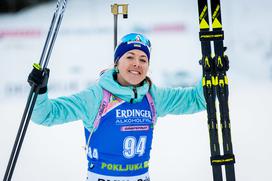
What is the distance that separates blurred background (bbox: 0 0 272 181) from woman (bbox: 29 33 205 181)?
4.36ft

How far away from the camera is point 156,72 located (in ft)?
25.2

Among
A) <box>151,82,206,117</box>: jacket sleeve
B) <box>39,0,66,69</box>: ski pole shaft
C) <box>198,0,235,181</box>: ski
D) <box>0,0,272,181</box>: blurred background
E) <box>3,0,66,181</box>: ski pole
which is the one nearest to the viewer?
<box>3,0,66,181</box>: ski pole

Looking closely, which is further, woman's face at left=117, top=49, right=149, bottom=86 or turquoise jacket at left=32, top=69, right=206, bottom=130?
woman's face at left=117, top=49, right=149, bottom=86

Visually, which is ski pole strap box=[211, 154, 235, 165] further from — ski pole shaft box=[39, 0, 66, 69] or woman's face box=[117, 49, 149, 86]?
ski pole shaft box=[39, 0, 66, 69]

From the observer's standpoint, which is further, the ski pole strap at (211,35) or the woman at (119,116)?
the ski pole strap at (211,35)

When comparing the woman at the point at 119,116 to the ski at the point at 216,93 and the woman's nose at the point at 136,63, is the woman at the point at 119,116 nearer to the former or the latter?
the woman's nose at the point at 136,63

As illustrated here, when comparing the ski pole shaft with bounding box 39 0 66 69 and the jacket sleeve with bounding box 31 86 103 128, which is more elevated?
the ski pole shaft with bounding box 39 0 66 69

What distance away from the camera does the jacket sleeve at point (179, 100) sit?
237 cm

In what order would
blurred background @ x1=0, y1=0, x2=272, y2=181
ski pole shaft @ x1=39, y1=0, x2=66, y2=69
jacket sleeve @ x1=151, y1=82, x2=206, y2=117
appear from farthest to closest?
blurred background @ x1=0, y1=0, x2=272, y2=181 → jacket sleeve @ x1=151, y1=82, x2=206, y2=117 → ski pole shaft @ x1=39, y1=0, x2=66, y2=69

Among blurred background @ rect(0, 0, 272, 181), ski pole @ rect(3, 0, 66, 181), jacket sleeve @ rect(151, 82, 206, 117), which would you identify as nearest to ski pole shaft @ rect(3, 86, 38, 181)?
ski pole @ rect(3, 0, 66, 181)

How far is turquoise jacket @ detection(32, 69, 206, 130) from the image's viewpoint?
2068mm

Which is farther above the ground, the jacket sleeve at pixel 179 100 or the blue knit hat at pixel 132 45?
the blue knit hat at pixel 132 45

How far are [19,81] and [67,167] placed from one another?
162 inches

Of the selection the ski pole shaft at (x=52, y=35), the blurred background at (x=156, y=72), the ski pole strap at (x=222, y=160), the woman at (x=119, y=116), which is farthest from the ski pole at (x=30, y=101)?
the blurred background at (x=156, y=72)
